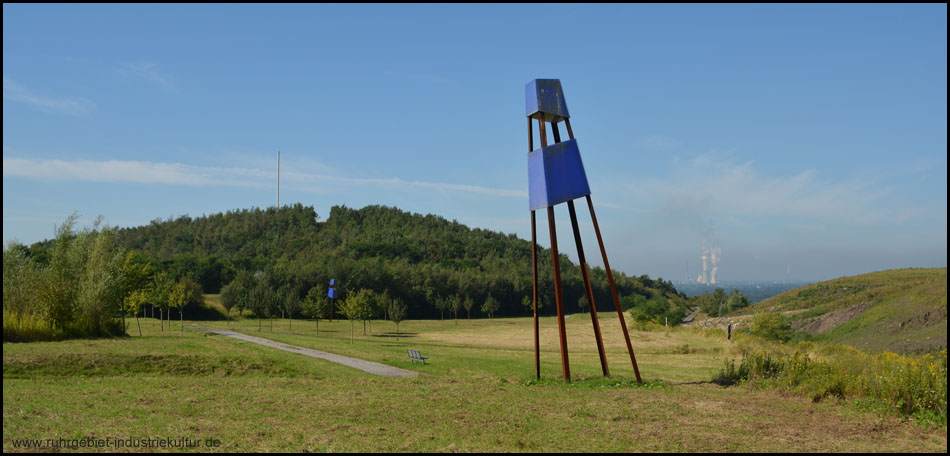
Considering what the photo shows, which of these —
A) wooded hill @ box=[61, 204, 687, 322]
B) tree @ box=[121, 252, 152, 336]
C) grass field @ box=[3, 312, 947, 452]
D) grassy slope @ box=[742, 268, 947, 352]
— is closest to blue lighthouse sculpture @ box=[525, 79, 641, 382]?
grass field @ box=[3, 312, 947, 452]

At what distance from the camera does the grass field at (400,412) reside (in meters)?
7.68

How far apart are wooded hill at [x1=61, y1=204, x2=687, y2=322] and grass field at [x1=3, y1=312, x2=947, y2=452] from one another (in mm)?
50294

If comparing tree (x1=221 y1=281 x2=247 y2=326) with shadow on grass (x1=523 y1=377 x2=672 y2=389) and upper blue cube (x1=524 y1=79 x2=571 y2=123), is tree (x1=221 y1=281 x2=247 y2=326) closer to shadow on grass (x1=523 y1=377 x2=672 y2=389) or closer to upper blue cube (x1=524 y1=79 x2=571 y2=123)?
shadow on grass (x1=523 y1=377 x2=672 y2=389)

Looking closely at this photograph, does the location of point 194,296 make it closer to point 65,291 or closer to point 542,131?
point 65,291

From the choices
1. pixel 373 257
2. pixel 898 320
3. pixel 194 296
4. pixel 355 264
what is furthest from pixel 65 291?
pixel 373 257

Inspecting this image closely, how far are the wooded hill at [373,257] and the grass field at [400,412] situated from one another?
50.3m

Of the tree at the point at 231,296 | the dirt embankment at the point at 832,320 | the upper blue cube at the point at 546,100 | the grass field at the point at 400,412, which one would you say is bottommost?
the dirt embankment at the point at 832,320

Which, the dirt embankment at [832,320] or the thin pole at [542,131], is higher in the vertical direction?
the thin pole at [542,131]

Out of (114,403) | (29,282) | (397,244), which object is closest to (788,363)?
(114,403)

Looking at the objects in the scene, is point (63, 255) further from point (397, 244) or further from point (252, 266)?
point (397, 244)

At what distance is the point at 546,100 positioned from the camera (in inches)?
565

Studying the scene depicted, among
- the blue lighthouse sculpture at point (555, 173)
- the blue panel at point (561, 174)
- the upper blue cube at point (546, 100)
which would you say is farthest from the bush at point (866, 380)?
the upper blue cube at point (546, 100)

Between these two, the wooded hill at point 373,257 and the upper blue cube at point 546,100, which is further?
the wooded hill at point 373,257

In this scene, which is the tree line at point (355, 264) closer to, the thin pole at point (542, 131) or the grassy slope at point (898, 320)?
the grassy slope at point (898, 320)
